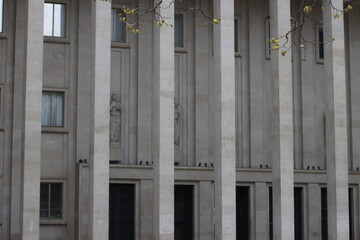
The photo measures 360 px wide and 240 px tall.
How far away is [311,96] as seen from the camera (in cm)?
3838

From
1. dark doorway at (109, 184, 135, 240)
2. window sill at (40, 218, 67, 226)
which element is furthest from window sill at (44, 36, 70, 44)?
window sill at (40, 218, 67, 226)

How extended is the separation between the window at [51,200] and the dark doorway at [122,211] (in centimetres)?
226

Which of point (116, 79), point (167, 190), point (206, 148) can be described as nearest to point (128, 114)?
point (116, 79)

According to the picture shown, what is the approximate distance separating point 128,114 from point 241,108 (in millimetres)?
5601

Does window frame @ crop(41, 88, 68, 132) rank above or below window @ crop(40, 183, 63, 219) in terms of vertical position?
above

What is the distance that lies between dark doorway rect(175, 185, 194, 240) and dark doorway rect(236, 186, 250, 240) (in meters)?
2.53

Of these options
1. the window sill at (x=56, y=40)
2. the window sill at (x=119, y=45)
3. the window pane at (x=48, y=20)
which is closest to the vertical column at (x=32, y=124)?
the window sill at (x=56, y=40)

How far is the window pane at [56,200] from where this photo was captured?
3366cm

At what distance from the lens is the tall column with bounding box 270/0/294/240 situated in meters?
31.3

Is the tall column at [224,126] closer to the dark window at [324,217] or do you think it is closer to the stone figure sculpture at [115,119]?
the stone figure sculpture at [115,119]

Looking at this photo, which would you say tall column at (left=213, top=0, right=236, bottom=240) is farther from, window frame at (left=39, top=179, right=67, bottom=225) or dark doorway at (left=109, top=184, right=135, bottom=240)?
window frame at (left=39, top=179, right=67, bottom=225)

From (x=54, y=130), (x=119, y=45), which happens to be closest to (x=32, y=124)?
(x=54, y=130)

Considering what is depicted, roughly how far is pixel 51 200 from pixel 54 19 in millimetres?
8058

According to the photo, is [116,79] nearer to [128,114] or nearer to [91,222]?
[128,114]
